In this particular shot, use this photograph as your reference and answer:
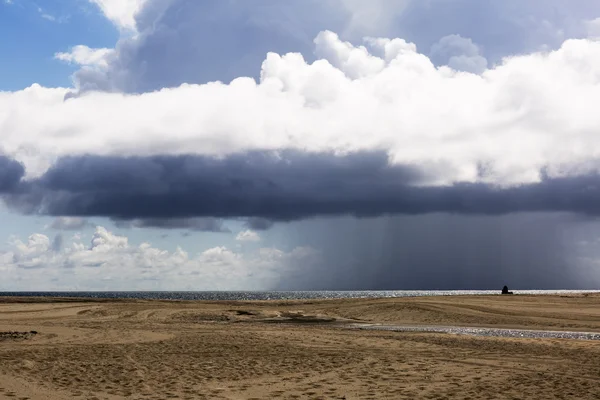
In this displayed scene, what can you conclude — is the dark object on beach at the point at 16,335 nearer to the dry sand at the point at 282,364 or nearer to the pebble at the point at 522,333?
the dry sand at the point at 282,364

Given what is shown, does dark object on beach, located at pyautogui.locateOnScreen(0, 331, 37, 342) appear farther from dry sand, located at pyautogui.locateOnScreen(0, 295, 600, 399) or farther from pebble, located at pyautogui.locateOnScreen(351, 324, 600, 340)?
pebble, located at pyautogui.locateOnScreen(351, 324, 600, 340)

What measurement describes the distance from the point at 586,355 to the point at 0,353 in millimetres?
24137

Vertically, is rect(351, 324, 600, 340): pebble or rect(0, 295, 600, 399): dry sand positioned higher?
rect(0, 295, 600, 399): dry sand

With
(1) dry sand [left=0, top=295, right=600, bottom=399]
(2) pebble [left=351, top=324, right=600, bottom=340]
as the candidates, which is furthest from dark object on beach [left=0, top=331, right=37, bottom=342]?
(2) pebble [left=351, top=324, right=600, bottom=340]

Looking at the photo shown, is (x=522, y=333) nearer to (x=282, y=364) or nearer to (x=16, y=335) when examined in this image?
(x=282, y=364)

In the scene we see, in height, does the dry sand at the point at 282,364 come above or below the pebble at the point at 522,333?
above

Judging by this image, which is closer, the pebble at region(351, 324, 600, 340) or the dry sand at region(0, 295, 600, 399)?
the dry sand at region(0, 295, 600, 399)

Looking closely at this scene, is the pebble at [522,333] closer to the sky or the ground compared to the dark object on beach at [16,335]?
closer to the ground

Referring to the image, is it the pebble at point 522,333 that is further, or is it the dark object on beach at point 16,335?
the pebble at point 522,333

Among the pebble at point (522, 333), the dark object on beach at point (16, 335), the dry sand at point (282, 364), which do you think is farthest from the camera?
the pebble at point (522, 333)

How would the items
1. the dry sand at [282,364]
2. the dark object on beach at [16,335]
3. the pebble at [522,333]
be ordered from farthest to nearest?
the pebble at [522,333] → the dark object on beach at [16,335] → the dry sand at [282,364]

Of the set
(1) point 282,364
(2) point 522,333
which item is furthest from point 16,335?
(2) point 522,333

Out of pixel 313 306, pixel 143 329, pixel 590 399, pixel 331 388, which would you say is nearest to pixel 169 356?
pixel 331 388

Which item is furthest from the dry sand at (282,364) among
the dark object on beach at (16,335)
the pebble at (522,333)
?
the pebble at (522,333)
